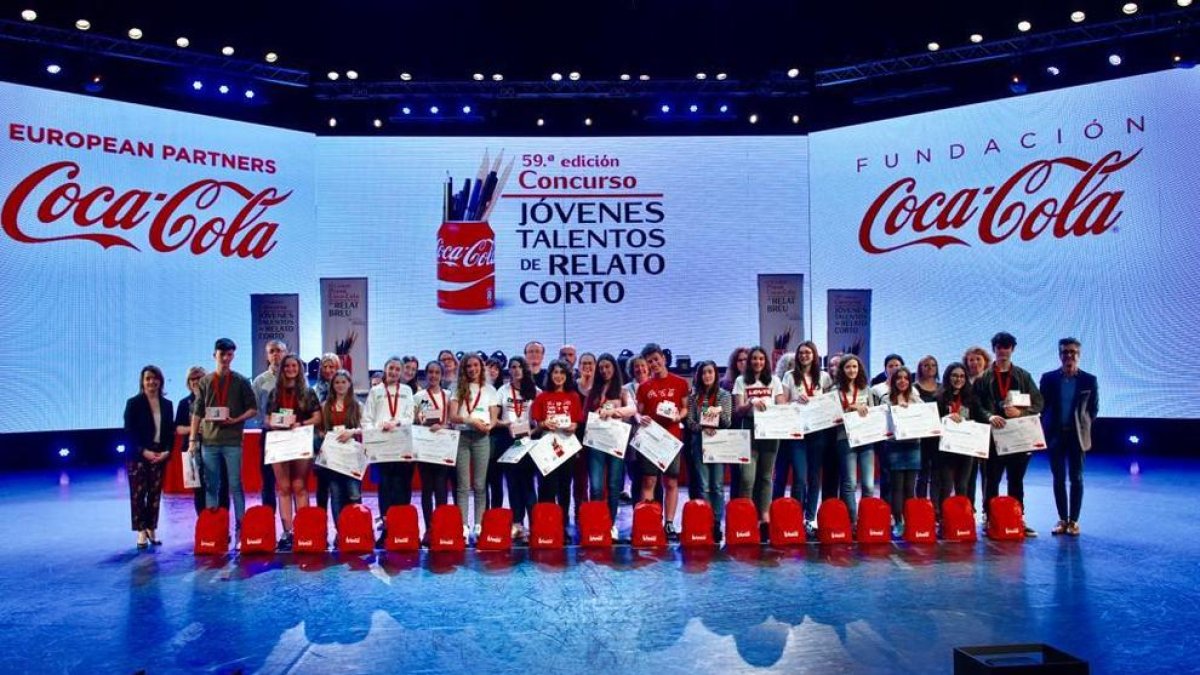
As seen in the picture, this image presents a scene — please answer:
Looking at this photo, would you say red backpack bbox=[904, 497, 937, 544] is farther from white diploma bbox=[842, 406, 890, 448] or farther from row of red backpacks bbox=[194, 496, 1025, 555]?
white diploma bbox=[842, 406, 890, 448]

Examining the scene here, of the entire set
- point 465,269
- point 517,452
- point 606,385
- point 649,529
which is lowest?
point 649,529

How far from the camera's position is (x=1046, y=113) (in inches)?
483

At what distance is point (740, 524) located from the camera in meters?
6.93

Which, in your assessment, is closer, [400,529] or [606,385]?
[400,529]

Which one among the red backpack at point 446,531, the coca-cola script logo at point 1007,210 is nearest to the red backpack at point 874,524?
the red backpack at point 446,531

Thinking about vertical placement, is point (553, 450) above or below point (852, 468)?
above

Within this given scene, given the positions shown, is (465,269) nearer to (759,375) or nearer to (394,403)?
(394,403)

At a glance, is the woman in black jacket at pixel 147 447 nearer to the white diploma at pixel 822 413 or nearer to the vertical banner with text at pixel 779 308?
the white diploma at pixel 822 413

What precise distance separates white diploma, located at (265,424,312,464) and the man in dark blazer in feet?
18.1

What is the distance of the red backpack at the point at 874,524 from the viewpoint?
7.00 m

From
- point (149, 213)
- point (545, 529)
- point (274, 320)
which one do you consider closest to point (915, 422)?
point (545, 529)

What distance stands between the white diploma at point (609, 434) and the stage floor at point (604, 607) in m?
0.78

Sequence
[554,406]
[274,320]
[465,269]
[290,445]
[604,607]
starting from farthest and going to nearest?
1. [465,269]
2. [274,320]
3. [554,406]
4. [290,445]
5. [604,607]

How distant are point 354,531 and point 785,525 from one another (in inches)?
124
